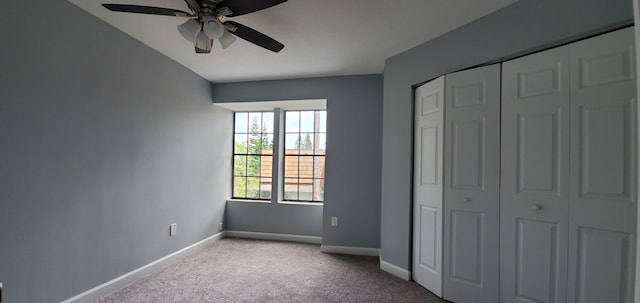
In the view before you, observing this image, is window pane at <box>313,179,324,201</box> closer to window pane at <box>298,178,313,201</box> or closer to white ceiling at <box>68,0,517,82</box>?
window pane at <box>298,178,313,201</box>

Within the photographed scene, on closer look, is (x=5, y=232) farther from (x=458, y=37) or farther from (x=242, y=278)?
(x=458, y=37)

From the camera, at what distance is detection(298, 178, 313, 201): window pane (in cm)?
451

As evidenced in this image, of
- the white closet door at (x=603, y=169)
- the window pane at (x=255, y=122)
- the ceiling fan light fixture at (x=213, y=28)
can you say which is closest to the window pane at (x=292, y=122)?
the window pane at (x=255, y=122)

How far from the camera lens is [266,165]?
4.69 metres

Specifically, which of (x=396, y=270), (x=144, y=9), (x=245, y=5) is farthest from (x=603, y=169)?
(x=144, y=9)

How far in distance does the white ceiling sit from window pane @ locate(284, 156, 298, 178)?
1487 mm

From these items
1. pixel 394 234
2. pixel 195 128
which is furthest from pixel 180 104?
pixel 394 234

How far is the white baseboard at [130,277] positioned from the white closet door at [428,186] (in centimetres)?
276

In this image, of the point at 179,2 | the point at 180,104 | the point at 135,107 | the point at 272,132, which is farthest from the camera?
the point at 272,132

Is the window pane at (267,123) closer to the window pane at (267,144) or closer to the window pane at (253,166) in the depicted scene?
the window pane at (267,144)

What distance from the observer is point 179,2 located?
83.4 inches

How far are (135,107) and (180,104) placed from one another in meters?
0.71

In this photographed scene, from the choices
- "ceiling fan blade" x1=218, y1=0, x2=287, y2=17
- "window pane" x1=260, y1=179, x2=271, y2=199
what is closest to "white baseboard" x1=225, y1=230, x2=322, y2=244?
"window pane" x1=260, y1=179, x2=271, y2=199

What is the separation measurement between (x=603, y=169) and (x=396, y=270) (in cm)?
199
